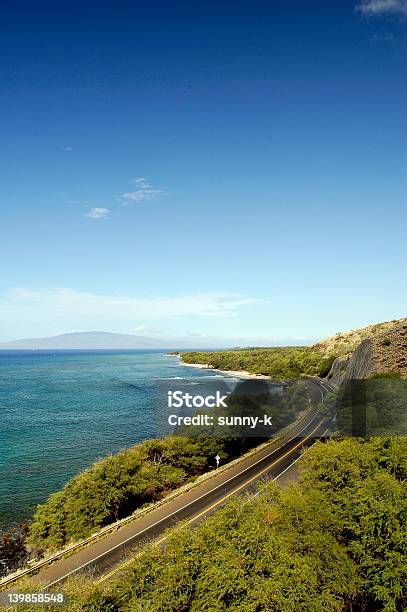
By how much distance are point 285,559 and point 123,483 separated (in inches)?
763

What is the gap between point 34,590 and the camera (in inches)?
641

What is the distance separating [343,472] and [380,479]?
278 centimetres

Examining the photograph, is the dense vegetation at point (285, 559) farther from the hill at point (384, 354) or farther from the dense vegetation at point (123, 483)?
the hill at point (384, 354)

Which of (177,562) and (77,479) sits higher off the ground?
(177,562)

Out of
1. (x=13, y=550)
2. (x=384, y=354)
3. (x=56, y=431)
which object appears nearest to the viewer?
(x=13, y=550)

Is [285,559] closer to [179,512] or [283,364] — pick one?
[179,512]

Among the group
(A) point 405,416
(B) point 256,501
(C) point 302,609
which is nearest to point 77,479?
(B) point 256,501

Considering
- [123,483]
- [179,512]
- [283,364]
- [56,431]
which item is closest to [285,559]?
[179,512]

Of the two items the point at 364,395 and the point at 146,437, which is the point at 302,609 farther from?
the point at 146,437

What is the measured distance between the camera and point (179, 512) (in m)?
30.5

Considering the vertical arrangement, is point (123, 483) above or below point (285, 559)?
below

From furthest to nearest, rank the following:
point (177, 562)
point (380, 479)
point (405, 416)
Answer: point (405, 416) → point (380, 479) → point (177, 562)

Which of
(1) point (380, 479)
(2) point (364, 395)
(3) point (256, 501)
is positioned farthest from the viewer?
(2) point (364, 395)

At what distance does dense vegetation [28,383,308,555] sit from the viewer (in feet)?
99.9
